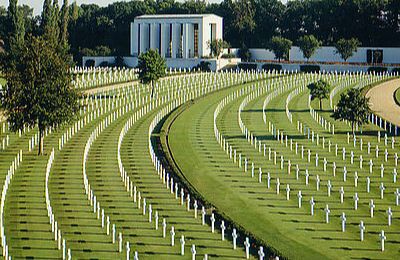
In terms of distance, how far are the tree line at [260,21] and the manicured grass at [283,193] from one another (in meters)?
86.2

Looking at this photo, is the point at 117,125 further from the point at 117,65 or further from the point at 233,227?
the point at 117,65

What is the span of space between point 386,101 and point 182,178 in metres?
38.6

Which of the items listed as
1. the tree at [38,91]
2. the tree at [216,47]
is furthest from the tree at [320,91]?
the tree at [216,47]

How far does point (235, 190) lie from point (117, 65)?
338 ft

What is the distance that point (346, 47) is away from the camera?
130 m

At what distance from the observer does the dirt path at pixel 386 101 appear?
210ft

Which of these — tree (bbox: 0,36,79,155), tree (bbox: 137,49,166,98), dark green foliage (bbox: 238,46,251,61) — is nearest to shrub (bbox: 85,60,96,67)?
dark green foliage (bbox: 238,46,251,61)

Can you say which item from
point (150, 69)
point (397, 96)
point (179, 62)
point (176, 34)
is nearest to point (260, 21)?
point (176, 34)

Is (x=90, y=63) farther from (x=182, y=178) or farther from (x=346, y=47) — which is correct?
(x=182, y=178)

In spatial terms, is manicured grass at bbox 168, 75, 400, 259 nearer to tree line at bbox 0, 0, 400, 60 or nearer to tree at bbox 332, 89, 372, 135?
tree at bbox 332, 89, 372, 135

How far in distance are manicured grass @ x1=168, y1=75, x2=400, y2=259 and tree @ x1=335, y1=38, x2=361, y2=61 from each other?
7059 cm

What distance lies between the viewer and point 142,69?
83500mm

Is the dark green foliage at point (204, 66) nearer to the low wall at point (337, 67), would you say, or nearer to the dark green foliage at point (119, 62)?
the low wall at point (337, 67)

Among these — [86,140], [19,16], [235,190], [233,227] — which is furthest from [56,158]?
[19,16]
